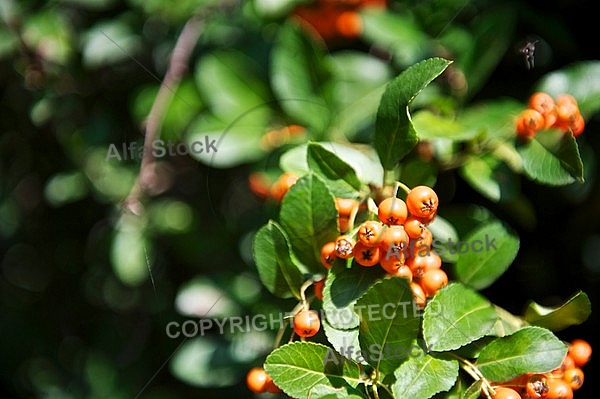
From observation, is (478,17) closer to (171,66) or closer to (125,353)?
(171,66)

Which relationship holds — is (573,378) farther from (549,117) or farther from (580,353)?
(549,117)

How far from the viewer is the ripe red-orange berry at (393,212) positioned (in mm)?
870

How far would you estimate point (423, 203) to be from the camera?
2.83ft

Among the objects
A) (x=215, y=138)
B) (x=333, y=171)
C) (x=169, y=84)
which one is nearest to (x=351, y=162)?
(x=333, y=171)

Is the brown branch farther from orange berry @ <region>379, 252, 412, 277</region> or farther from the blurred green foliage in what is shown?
orange berry @ <region>379, 252, 412, 277</region>

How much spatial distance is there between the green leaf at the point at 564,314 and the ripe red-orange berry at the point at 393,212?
271 millimetres

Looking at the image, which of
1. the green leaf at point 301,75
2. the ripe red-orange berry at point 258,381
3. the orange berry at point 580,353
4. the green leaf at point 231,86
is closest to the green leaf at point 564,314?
the orange berry at point 580,353

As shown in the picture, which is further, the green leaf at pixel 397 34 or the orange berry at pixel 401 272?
the green leaf at pixel 397 34

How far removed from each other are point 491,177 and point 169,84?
76 centimetres

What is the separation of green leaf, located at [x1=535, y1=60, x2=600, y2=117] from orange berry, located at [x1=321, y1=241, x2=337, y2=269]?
0.58 metres

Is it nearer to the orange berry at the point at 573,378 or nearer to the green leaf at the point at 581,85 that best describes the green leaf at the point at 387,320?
the orange berry at the point at 573,378

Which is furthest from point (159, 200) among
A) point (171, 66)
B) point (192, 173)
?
point (171, 66)

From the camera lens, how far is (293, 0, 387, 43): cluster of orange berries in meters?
1.49

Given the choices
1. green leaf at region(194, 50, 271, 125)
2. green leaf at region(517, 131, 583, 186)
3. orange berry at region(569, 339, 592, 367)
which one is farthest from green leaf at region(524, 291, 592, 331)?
green leaf at region(194, 50, 271, 125)
